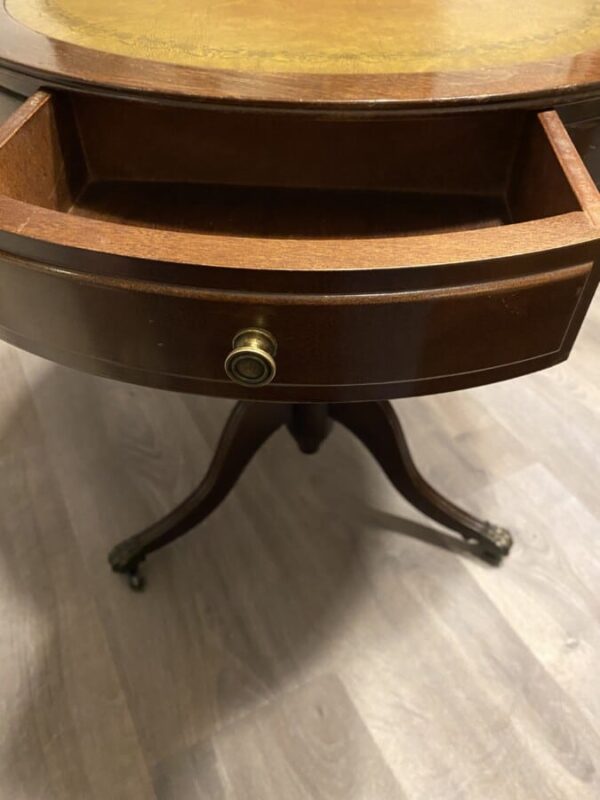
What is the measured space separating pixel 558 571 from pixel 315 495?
366 mm

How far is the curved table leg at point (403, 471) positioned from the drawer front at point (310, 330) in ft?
1.22

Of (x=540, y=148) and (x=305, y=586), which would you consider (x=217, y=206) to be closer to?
(x=540, y=148)

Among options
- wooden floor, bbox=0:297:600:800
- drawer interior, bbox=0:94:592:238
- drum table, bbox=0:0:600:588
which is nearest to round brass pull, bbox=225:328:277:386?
drum table, bbox=0:0:600:588

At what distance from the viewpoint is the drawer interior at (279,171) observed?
21.6 inches

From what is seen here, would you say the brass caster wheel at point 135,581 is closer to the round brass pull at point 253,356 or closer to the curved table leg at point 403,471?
the curved table leg at point 403,471

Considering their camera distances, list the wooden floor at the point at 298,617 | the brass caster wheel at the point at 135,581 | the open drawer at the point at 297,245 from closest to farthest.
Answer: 1. the open drawer at the point at 297,245
2. the wooden floor at the point at 298,617
3. the brass caster wheel at the point at 135,581

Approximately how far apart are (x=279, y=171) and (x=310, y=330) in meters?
0.24

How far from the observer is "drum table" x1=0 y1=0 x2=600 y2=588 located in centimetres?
39

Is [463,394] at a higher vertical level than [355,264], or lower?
lower

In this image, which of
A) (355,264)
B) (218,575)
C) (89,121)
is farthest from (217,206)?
(218,575)

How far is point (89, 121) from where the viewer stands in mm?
567

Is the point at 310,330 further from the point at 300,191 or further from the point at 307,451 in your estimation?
the point at 307,451

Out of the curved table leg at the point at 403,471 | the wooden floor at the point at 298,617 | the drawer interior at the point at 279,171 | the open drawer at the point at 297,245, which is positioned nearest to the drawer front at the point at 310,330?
the open drawer at the point at 297,245

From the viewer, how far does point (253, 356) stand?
0.40 metres
